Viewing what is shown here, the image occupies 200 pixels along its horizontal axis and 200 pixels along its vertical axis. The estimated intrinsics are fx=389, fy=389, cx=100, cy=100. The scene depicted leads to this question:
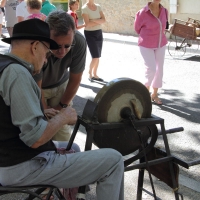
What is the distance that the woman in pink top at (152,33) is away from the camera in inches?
215

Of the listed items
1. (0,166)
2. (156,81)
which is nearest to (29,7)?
(156,81)

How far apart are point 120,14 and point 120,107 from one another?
40.1 ft

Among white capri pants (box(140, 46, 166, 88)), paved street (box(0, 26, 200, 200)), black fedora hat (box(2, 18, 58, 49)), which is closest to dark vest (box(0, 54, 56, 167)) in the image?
black fedora hat (box(2, 18, 58, 49))

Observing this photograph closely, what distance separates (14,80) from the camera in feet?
6.20

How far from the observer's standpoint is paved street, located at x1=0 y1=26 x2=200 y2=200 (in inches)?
130

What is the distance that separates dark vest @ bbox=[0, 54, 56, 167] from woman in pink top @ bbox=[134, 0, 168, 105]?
3677 millimetres

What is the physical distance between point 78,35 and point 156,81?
2.92m

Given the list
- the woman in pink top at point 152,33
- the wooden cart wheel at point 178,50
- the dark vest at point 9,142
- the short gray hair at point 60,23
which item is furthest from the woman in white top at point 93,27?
the dark vest at point 9,142

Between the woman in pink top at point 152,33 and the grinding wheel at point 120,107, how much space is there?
2.98 meters

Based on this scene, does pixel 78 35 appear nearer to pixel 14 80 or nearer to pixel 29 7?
pixel 14 80

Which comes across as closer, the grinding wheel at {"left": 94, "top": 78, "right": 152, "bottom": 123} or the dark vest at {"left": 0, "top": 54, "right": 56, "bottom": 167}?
the dark vest at {"left": 0, "top": 54, "right": 56, "bottom": 167}

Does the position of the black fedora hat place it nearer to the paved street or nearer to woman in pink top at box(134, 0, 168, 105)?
the paved street

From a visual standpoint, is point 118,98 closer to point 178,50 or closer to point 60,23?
point 60,23

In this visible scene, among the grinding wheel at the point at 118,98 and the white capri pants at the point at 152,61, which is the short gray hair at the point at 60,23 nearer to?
the grinding wheel at the point at 118,98
